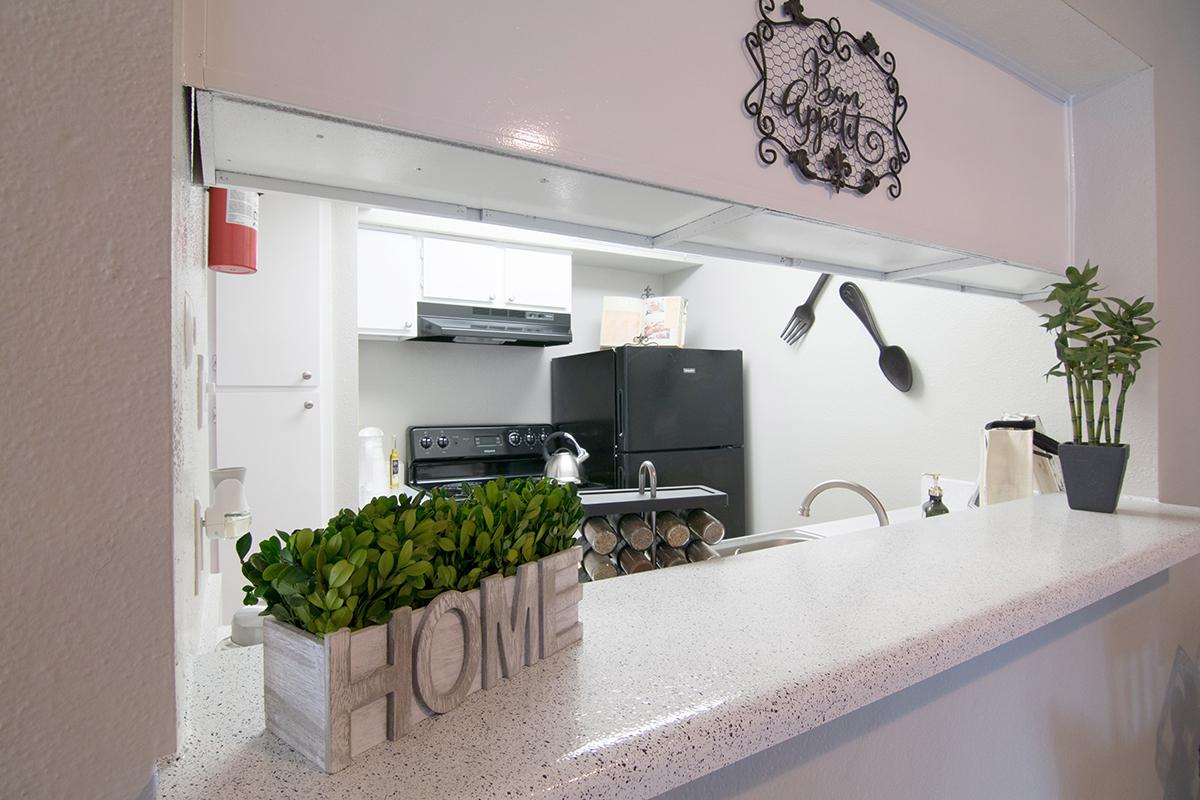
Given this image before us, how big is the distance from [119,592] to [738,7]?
1172 millimetres

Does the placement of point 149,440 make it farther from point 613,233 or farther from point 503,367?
point 503,367

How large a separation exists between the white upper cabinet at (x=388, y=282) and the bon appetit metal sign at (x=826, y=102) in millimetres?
Answer: 2261

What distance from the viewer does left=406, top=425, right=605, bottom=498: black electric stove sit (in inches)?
125

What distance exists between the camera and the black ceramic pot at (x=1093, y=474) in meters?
1.48

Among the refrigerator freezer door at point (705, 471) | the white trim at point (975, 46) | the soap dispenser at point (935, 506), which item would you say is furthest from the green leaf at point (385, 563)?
the refrigerator freezer door at point (705, 471)

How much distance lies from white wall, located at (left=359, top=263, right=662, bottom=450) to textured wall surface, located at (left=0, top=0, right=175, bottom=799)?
2849 mm

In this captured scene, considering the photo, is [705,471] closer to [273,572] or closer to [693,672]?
[693,672]

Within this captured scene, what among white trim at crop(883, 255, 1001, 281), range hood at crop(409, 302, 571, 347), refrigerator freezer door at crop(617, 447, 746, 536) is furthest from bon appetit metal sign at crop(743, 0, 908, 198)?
range hood at crop(409, 302, 571, 347)

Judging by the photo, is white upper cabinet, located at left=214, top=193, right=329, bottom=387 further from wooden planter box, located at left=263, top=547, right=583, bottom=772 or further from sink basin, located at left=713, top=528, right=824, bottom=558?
wooden planter box, located at left=263, top=547, right=583, bottom=772

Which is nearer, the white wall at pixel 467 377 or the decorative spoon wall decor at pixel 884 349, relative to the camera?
the decorative spoon wall decor at pixel 884 349

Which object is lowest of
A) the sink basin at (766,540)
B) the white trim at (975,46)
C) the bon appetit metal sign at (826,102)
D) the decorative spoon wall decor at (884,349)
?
the sink basin at (766,540)

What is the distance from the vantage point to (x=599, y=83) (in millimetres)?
863

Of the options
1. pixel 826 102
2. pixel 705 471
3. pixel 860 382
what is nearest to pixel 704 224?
pixel 826 102

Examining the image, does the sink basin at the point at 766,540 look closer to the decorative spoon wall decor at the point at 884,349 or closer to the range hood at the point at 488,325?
the decorative spoon wall decor at the point at 884,349
